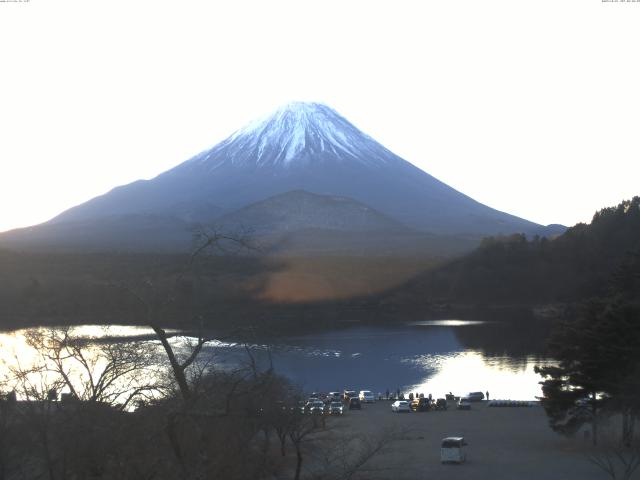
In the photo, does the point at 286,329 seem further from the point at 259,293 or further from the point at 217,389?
the point at 217,389

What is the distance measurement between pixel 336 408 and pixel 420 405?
1.62 metres

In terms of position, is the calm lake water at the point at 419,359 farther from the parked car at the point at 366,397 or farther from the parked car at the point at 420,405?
the parked car at the point at 420,405

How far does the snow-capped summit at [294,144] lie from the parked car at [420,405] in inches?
3236

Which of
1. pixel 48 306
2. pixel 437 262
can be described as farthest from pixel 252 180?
pixel 48 306

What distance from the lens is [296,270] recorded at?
42844 mm

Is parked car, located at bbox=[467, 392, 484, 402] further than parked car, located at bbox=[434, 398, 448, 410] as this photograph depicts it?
Yes

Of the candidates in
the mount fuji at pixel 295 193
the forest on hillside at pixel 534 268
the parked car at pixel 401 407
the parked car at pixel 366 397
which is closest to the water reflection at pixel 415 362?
the parked car at pixel 366 397

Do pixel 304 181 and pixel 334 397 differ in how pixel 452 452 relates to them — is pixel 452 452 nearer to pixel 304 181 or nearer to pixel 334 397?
pixel 334 397

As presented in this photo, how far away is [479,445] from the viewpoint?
11.3 meters

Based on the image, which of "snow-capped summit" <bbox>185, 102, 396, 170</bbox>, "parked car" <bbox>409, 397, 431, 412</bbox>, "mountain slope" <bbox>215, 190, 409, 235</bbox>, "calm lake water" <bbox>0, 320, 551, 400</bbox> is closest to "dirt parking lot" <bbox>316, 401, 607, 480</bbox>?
"parked car" <bbox>409, 397, 431, 412</bbox>

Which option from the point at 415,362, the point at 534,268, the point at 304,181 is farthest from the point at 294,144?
the point at 415,362

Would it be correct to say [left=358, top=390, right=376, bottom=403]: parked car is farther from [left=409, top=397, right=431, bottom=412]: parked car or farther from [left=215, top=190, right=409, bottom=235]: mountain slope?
[left=215, top=190, right=409, bottom=235]: mountain slope

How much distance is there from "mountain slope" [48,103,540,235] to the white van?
67.7 m

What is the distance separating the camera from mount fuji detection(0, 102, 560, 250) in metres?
77.5
